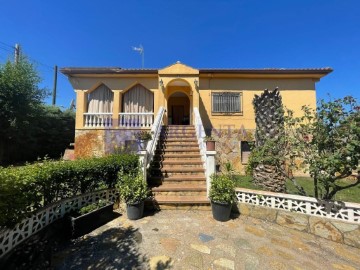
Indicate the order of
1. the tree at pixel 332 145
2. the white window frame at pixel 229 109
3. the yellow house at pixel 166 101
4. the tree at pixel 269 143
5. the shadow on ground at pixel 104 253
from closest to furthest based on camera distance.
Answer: the shadow on ground at pixel 104 253, the tree at pixel 332 145, the tree at pixel 269 143, the yellow house at pixel 166 101, the white window frame at pixel 229 109

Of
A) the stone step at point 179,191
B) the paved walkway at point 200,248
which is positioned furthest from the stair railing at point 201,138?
the paved walkway at point 200,248

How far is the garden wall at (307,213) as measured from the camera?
381 cm

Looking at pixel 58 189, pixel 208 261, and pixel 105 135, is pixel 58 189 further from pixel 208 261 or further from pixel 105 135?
pixel 105 135

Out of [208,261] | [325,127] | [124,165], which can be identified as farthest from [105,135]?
[325,127]

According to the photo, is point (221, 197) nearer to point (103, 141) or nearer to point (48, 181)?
point (48, 181)

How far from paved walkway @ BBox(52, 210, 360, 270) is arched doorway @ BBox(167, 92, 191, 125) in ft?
37.3

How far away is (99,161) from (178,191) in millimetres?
2460

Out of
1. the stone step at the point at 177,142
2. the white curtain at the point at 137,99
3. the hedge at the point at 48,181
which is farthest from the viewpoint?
the white curtain at the point at 137,99

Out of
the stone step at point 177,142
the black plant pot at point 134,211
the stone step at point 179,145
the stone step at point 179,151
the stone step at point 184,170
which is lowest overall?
the black plant pot at point 134,211

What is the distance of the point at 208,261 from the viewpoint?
308 cm

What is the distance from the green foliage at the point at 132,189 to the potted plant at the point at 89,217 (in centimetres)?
49

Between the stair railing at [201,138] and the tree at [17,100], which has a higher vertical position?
the tree at [17,100]

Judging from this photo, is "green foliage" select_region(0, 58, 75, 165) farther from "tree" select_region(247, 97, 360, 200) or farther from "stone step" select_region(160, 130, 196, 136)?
"tree" select_region(247, 97, 360, 200)

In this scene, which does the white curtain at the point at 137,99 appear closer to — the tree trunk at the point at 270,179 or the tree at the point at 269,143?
the tree at the point at 269,143
